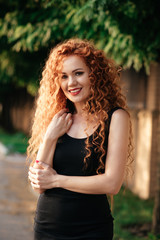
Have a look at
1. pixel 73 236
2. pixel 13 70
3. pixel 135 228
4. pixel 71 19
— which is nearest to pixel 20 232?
pixel 135 228

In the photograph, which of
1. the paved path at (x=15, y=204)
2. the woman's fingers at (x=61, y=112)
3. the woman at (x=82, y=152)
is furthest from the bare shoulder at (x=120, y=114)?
the paved path at (x=15, y=204)

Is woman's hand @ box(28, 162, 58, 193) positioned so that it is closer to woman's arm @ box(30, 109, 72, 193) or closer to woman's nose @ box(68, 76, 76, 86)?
woman's arm @ box(30, 109, 72, 193)

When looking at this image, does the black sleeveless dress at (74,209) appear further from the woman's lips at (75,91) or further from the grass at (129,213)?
the grass at (129,213)

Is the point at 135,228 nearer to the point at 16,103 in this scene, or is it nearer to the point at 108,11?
the point at 108,11

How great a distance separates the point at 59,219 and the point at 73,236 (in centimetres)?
13

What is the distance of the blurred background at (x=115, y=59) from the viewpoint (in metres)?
4.12

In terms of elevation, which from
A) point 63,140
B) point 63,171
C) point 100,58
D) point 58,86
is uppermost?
point 100,58

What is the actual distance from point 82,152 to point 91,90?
1.42 feet

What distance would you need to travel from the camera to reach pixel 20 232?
5.55 metres

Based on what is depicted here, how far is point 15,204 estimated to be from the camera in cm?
720

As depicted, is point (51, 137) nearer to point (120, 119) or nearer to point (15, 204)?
point (120, 119)

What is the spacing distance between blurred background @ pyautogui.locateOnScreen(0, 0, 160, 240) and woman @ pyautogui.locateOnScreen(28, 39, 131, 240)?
0.67 m

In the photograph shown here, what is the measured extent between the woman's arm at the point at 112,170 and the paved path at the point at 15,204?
3.33 metres

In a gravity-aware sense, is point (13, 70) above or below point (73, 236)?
above
